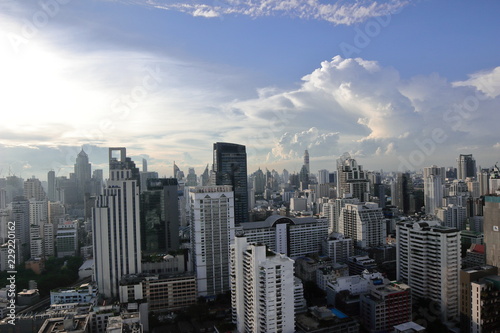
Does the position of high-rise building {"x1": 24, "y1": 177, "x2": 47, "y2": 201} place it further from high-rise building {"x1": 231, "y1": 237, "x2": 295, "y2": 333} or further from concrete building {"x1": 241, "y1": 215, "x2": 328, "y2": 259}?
high-rise building {"x1": 231, "y1": 237, "x2": 295, "y2": 333}

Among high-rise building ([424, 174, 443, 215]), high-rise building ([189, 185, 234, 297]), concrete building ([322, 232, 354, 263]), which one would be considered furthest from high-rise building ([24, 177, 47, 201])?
high-rise building ([424, 174, 443, 215])

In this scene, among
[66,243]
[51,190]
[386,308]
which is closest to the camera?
[386,308]

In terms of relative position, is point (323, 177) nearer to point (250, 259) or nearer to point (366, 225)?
point (366, 225)

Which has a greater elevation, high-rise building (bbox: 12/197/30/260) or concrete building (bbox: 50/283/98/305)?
high-rise building (bbox: 12/197/30/260)

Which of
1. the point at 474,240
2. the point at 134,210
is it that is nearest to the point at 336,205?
the point at 474,240

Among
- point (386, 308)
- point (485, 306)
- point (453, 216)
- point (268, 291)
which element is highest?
point (268, 291)

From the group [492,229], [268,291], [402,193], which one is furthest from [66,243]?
[402,193]

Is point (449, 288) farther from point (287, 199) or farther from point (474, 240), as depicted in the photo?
point (287, 199)
